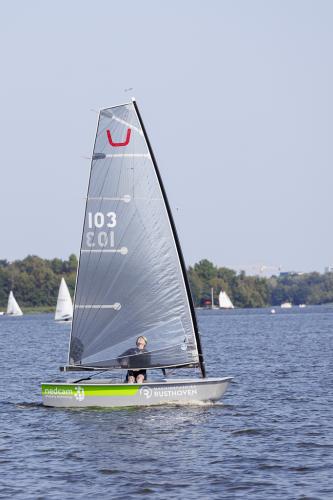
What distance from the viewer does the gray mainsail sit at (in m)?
36.7

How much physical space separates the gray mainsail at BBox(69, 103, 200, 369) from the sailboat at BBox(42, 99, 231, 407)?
0.03 m

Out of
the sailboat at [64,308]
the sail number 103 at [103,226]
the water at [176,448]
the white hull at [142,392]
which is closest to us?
the water at [176,448]

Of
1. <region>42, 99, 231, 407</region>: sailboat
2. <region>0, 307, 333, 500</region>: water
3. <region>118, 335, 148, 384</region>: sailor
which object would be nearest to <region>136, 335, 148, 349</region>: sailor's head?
<region>118, 335, 148, 384</region>: sailor

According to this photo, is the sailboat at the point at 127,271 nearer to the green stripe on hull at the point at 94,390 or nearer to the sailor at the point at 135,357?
the sailor at the point at 135,357

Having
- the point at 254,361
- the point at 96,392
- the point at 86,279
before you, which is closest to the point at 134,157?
the point at 86,279

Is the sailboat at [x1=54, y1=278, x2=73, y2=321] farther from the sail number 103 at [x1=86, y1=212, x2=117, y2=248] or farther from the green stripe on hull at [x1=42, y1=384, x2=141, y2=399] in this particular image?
the green stripe on hull at [x1=42, y1=384, x2=141, y2=399]

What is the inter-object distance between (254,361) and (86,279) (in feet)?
107

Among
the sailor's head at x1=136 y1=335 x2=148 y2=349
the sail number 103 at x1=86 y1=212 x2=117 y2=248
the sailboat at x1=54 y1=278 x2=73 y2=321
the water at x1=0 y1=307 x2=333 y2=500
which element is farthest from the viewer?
the sailboat at x1=54 y1=278 x2=73 y2=321

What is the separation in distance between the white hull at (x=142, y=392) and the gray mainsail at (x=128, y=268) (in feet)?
5.49

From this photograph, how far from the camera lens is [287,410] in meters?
38.8

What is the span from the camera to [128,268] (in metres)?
37.1

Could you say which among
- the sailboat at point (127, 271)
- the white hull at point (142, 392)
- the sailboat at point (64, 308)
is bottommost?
the white hull at point (142, 392)

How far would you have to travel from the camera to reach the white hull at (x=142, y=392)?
34719mm

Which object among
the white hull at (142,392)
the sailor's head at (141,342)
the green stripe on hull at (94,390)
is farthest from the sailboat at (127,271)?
the white hull at (142,392)
